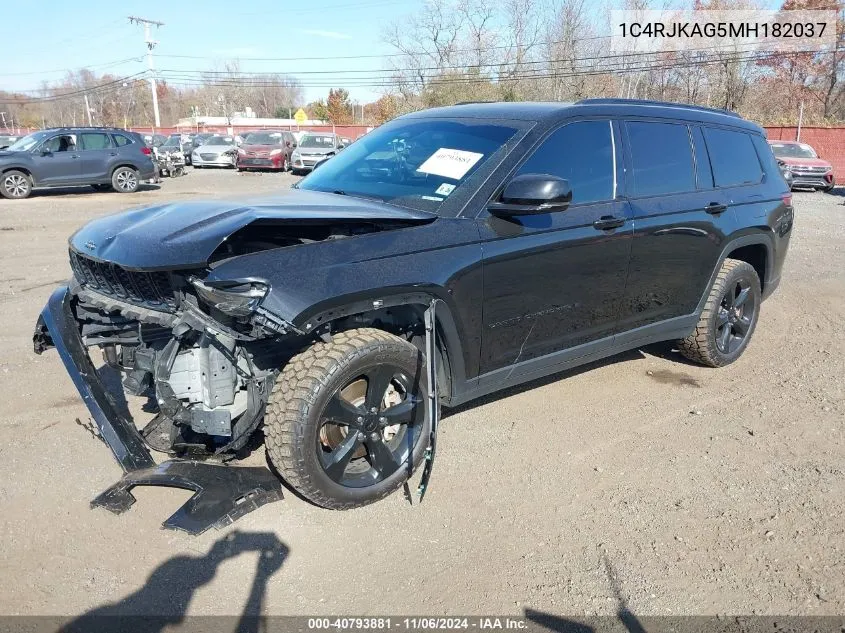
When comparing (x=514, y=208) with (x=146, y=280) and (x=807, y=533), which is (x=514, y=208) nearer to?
(x=146, y=280)

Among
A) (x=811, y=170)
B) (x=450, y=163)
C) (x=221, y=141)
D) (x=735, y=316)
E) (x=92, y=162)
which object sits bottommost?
(x=811, y=170)

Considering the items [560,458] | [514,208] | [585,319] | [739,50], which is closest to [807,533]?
[560,458]

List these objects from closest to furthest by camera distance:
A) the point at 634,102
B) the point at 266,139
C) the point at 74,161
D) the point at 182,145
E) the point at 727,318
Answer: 1. the point at 634,102
2. the point at 727,318
3. the point at 74,161
4. the point at 266,139
5. the point at 182,145

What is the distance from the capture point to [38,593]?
256cm

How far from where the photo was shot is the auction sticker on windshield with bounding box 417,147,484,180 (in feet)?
11.6

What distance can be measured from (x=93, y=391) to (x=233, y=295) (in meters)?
1.17

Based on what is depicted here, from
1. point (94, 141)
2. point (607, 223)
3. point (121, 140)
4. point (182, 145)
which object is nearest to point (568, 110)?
point (607, 223)

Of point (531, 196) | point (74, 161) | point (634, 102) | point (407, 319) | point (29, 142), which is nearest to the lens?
point (531, 196)

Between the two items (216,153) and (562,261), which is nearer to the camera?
(562,261)

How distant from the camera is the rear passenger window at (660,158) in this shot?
13.6 feet

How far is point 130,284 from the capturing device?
2.97 m

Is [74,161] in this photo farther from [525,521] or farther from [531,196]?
[525,521]

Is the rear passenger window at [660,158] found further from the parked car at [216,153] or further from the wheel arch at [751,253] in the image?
the parked car at [216,153]

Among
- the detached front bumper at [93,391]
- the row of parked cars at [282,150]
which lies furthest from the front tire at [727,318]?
the row of parked cars at [282,150]
